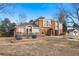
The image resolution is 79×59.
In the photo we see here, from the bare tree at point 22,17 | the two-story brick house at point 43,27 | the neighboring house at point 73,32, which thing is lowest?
the neighboring house at point 73,32

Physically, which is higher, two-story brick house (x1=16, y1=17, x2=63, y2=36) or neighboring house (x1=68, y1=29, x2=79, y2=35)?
two-story brick house (x1=16, y1=17, x2=63, y2=36)

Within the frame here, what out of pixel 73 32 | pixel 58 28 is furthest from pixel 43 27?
pixel 73 32

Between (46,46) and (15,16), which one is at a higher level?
(15,16)

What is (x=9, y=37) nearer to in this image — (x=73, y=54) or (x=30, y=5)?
(x=30, y=5)

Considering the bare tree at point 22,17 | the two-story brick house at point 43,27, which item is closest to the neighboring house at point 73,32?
the two-story brick house at point 43,27

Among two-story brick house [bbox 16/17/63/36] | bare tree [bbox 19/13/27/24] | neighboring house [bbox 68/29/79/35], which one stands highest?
bare tree [bbox 19/13/27/24]

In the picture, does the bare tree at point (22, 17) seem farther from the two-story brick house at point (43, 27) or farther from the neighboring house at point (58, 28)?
the neighboring house at point (58, 28)

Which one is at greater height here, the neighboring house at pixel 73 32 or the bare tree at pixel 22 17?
the bare tree at pixel 22 17

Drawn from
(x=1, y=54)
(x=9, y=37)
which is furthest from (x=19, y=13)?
(x=1, y=54)

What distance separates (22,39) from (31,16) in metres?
0.26

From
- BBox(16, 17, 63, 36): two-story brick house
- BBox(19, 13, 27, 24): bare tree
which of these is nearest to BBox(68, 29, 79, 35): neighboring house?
BBox(16, 17, 63, 36): two-story brick house

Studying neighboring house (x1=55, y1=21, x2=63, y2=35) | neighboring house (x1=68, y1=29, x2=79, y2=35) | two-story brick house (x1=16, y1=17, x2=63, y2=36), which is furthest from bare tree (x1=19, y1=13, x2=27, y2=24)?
neighboring house (x1=68, y1=29, x2=79, y2=35)

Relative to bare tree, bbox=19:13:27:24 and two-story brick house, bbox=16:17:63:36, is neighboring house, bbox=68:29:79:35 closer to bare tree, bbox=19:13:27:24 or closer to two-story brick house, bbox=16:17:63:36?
two-story brick house, bbox=16:17:63:36

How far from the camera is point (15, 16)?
10.4 feet
